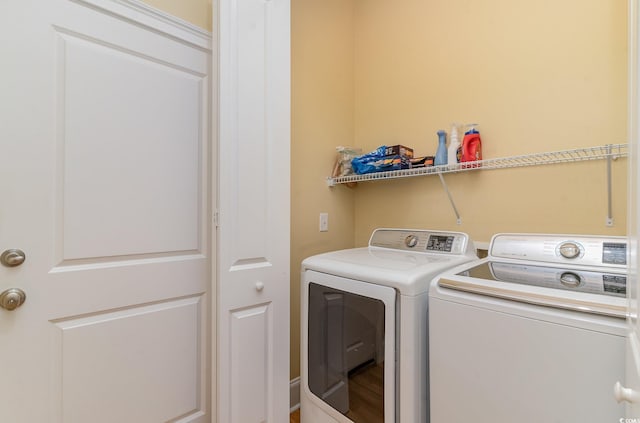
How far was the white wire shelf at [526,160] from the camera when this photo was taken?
4.14 ft

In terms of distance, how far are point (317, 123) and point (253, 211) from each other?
0.89 metres

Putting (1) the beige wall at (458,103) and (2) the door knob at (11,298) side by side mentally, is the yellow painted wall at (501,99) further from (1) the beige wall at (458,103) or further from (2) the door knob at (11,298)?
(2) the door knob at (11,298)

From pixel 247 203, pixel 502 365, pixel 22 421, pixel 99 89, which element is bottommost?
pixel 22 421

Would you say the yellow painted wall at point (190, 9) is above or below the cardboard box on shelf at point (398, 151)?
above

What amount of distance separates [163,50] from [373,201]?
60.2 inches

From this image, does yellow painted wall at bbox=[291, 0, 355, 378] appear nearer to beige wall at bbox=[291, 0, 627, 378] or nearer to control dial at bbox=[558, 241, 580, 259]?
beige wall at bbox=[291, 0, 627, 378]

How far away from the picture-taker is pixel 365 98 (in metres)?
2.26

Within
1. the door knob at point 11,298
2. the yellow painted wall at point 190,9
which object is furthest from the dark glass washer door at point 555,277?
the yellow painted wall at point 190,9

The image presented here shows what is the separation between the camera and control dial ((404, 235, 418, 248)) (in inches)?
64.6

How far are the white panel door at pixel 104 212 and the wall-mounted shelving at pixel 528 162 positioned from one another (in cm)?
111

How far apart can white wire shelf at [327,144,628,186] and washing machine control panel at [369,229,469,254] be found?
1.15 ft

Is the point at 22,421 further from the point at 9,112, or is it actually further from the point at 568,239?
the point at 568,239

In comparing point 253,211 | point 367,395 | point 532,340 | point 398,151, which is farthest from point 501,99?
point 367,395

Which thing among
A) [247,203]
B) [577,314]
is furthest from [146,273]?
[577,314]
